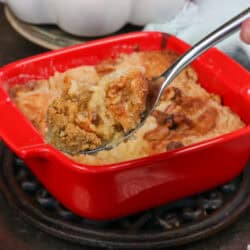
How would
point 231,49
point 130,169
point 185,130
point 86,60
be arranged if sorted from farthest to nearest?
point 231,49 < point 86,60 < point 185,130 < point 130,169

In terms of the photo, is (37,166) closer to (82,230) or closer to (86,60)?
(82,230)

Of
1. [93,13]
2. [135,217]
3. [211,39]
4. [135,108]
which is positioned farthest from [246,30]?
[93,13]

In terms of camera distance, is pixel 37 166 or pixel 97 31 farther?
pixel 97 31

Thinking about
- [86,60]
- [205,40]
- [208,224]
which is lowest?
[208,224]

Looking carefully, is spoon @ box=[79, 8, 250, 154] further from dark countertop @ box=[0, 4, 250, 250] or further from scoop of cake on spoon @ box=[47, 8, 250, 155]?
A: dark countertop @ box=[0, 4, 250, 250]

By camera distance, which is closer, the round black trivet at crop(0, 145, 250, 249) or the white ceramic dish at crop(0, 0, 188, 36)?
the round black trivet at crop(0, 145, 250, 249)

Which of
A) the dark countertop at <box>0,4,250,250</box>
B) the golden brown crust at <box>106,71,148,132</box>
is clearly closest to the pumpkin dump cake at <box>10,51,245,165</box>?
the golden brown crust at <box>106,71,148,132</box>

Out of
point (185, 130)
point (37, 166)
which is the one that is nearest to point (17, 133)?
point (37, 166)
